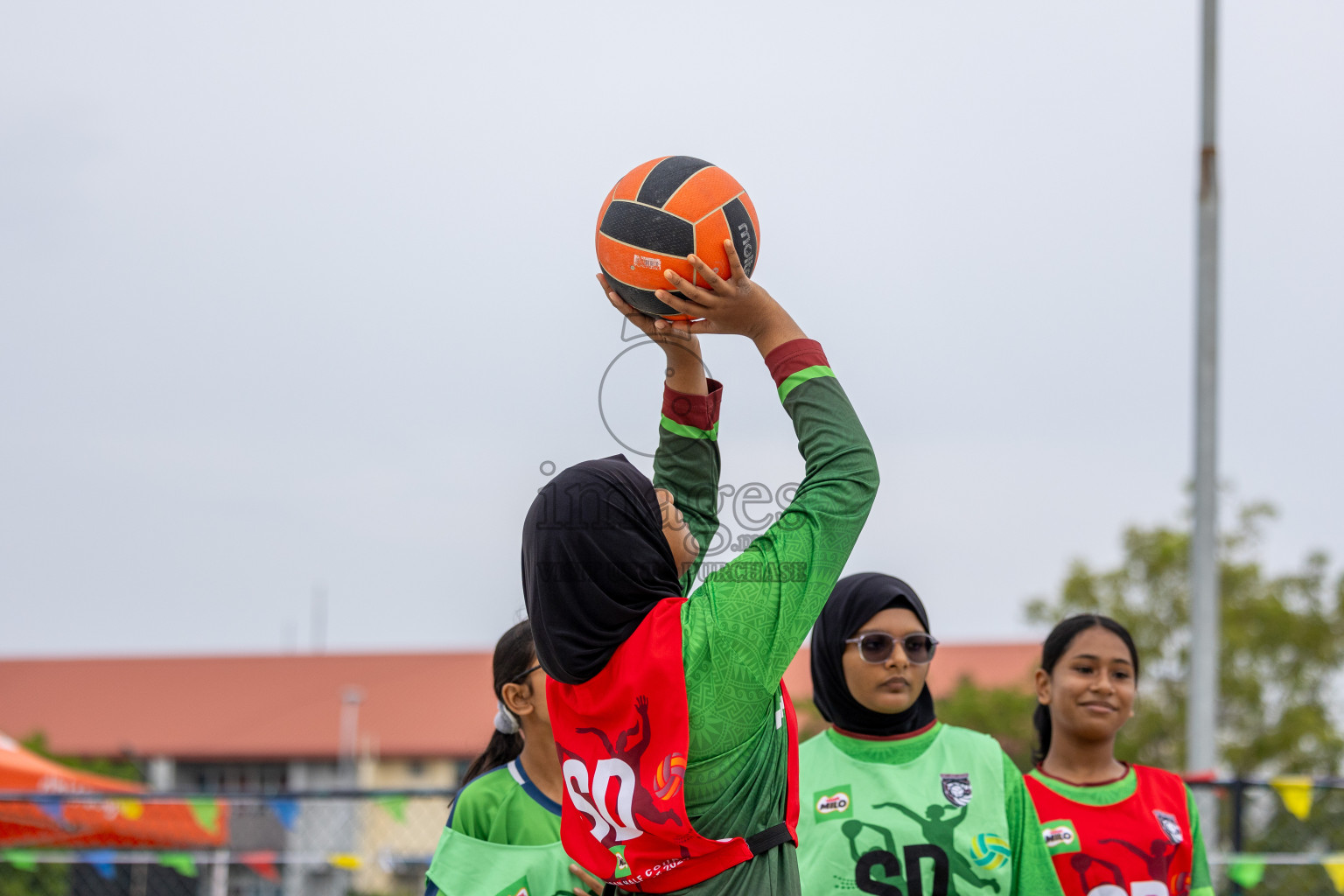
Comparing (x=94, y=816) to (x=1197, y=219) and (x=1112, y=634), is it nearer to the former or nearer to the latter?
(x=1112, y=634)

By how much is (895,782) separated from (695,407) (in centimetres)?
154

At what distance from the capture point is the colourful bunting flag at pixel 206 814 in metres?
6.60

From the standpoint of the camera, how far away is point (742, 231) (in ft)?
8.14

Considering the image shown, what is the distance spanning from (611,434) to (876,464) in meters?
1.10

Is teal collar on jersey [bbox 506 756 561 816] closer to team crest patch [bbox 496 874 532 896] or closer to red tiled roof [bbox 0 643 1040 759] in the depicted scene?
team crest patch [bbox 496 874 532 896]

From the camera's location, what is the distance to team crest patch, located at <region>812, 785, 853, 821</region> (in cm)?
354

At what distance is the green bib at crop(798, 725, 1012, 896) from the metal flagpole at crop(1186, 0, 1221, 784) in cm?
479

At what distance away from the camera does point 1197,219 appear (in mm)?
8516

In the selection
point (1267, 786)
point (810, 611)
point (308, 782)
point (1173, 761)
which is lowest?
point (308, 782)

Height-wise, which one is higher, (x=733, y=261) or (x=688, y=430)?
(x=733, y=261)

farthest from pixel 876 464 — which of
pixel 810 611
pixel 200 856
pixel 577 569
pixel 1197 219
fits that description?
pixel 1197 219

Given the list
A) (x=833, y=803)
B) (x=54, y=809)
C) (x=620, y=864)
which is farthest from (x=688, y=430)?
(x=54, y=809)

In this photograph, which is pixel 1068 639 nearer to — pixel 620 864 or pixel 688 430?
pixel 688 430

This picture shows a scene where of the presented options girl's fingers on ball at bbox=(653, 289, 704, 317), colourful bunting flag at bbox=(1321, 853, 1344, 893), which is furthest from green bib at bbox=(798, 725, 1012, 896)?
colourful bunting flag at bbox=(1321, 853, 1344, 893)
